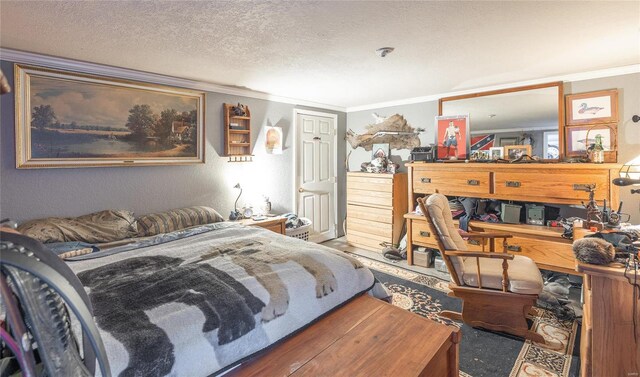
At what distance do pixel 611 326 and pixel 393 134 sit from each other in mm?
3597

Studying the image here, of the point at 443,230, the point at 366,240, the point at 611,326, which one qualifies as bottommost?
the point at 366,240

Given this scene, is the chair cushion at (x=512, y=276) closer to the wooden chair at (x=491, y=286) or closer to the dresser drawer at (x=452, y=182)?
the wooden chair at (x=491, y=286)

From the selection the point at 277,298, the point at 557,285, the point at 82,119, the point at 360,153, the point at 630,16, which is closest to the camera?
the point at 277,298

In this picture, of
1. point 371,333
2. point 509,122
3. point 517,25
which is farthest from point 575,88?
point 371,333

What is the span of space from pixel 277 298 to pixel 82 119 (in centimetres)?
271

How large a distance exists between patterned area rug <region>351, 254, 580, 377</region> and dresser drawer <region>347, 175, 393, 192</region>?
168cm

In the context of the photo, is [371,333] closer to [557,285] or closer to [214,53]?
[214,53]

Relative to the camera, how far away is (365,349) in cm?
154

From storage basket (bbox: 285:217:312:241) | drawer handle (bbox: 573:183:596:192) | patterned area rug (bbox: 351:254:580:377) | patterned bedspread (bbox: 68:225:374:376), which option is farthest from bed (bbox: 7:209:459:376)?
drawer handle (bbox: 573:183:596:192)

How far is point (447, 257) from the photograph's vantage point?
2.66 m

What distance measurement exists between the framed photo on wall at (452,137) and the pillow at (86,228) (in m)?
3.87

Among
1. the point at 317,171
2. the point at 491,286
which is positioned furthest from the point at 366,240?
the point at 491,286

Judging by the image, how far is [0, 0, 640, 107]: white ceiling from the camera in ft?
6.35

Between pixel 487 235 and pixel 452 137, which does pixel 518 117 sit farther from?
pixel 487 235
